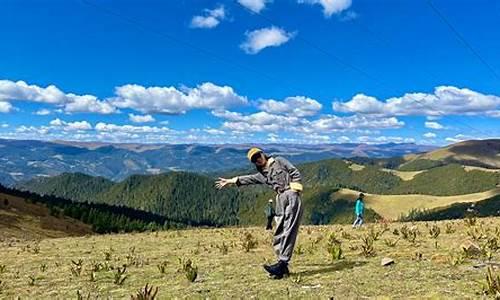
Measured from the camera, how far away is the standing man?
427 inches

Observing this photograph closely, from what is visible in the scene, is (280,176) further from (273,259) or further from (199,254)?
(199,254)

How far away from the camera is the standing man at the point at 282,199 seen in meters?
10.8

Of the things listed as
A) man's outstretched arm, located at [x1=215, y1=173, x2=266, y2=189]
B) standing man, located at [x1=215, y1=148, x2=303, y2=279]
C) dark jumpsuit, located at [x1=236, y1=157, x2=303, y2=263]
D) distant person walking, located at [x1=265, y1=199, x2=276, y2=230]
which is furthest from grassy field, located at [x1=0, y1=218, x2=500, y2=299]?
distant person walking, located at [x1=265, y1=199, x2=276, y2=230]

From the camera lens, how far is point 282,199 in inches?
439

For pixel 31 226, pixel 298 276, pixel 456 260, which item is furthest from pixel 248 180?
pixel 31 226

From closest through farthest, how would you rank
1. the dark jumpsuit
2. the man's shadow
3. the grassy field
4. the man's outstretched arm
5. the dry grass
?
the grassy field < the dark jumpsuit < the man's shadow < the man's outstretched arm < the dry grass

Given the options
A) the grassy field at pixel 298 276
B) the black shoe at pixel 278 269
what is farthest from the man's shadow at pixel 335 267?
the black shoe at pixel 278 269

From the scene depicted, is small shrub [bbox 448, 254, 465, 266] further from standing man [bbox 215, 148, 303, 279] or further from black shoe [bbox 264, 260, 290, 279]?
black shoe [bbox 264, 260, 290, 279]

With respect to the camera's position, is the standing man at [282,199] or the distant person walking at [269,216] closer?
the standing man at [282,199]

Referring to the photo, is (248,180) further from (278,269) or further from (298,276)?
(298,276)

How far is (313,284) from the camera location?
9977 mm

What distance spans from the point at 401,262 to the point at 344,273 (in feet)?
6.11

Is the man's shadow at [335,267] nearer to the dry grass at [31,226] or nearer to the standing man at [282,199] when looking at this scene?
the standing man at [282,199]

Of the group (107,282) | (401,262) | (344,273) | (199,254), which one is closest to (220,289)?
(344,273)
